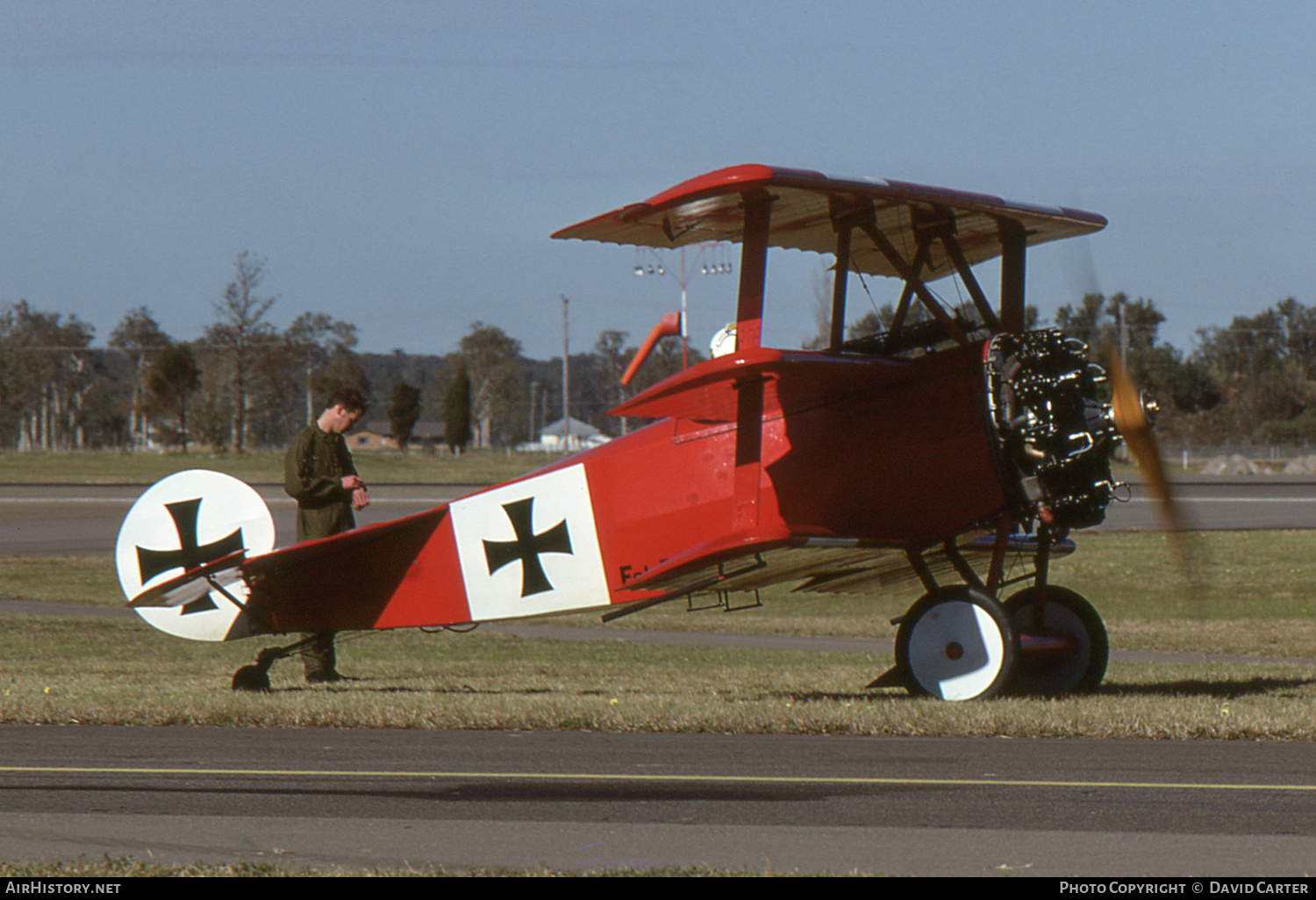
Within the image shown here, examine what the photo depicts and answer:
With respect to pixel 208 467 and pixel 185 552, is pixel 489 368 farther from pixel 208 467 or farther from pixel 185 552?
pixel 185 552

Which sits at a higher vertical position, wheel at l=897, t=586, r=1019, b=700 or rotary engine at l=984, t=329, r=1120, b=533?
rotary engine at l=984, t=329, r=1120, b=533

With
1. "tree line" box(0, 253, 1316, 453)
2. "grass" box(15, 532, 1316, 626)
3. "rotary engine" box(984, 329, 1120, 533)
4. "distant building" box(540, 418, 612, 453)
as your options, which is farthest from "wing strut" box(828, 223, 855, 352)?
"distant building" box(540, 418, 612, 453)

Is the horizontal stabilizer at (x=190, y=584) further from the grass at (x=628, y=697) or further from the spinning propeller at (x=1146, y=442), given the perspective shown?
the spinning propeller at (x=1146, y=442)

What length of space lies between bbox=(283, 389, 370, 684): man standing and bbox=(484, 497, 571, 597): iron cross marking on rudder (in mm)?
1185

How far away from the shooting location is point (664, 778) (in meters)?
6.55

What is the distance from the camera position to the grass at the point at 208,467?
2415 inches

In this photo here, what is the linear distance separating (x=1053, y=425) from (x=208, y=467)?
65350 millimetres

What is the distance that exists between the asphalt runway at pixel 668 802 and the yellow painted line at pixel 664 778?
0.02 meters

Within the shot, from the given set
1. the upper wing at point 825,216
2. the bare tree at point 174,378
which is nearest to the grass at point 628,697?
the upper wing at point 825,216

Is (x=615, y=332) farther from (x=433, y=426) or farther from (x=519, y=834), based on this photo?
(x=519, y=834)

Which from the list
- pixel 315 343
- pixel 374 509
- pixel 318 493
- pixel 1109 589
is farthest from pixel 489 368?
pixel 318 493

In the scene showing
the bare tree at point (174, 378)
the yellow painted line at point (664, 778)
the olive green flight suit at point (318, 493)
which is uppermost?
the bare tree at point (174, 378)

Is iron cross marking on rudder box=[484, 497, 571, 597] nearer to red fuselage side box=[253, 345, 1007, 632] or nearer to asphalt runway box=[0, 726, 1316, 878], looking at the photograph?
red fuselage side box=[253, 345, 1007, 632]

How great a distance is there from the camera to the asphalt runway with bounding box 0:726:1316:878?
490 centimetres
